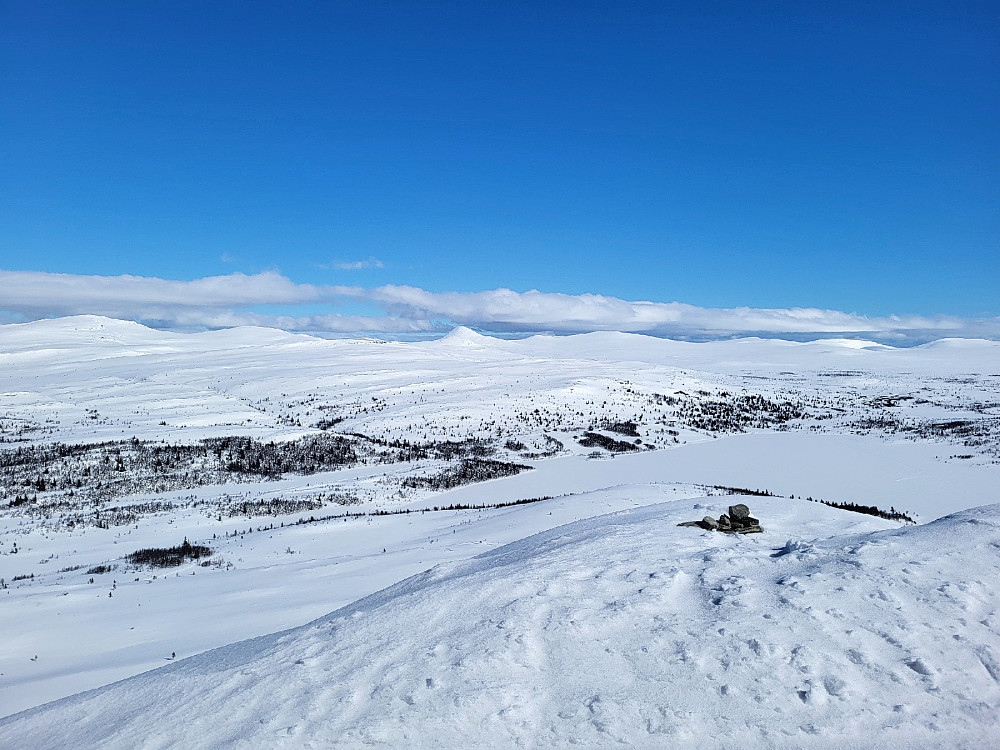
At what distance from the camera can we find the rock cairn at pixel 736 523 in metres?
9.63

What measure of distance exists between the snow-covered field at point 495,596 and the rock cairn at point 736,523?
0.40 m

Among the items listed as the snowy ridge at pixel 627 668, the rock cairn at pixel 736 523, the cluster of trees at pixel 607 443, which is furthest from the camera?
the cluster of trees at pixel 607 443

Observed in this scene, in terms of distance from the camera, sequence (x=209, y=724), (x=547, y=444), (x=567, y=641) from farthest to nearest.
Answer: (x=547, y=444)
(x=567, y=641)
(x=209, y=724)

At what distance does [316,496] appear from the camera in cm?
2164

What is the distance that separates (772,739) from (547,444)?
94.4ft

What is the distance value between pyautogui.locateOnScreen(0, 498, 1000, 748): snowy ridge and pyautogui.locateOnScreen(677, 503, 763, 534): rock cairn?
2346mm

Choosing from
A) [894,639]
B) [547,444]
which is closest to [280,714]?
[894,639]

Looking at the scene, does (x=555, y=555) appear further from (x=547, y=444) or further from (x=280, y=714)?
(x=547, y=444)

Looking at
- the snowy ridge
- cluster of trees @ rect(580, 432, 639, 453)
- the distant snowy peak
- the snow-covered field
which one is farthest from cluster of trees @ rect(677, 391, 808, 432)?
the distant snowy peak

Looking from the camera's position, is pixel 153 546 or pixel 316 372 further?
pixel 316 372

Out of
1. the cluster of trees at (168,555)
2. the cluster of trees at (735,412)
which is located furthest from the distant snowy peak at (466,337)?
the cluster of trees at (168,555)

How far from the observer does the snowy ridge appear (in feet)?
14.4

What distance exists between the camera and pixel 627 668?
16.5 feet

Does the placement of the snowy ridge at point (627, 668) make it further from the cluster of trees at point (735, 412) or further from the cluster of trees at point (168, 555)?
the cluster of trees at point (735, 412)
